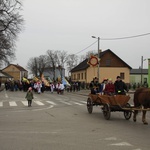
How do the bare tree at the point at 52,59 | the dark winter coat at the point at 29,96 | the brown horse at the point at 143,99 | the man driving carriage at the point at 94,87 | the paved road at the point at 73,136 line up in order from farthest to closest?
the bare tree at the point at 52,59 → the dark winter coat at the point at 29,96 → the man driving carriage at the point at 94,87 → the brown horse at the point at 143,99 → the paved road at the point at 73,136

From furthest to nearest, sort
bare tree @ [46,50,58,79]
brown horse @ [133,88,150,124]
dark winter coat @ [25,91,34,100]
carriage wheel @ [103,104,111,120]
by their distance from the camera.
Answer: bare tree @ [46,50,58,79] < dark winter coat @ [25,91,34,100] < carriage wheel @ [103,104,111,120] < brown horse @ [133,88,150,124]

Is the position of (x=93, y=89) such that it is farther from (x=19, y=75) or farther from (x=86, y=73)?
(x=19, y=75)

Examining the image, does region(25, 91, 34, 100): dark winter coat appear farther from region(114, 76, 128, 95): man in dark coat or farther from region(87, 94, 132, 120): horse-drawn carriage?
region(87, 94, 132, 120): horse-drawn carriage

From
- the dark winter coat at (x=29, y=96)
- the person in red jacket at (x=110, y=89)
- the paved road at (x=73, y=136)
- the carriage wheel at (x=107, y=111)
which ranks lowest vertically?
the paved road at (x=73, y=136)


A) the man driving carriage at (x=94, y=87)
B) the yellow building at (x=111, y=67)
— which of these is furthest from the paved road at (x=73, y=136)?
the yellow building at (x=111, y=67)

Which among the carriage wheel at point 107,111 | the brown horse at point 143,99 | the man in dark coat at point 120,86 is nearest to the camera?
the brown horse at point 143,99

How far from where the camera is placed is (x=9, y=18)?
44281 mm

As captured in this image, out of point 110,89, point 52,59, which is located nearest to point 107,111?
point 110,89

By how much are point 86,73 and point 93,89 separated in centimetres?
5270

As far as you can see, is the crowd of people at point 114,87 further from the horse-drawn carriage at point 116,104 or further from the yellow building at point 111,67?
the yellow building at point 111,67

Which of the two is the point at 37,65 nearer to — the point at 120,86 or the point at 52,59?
the point at 52,59

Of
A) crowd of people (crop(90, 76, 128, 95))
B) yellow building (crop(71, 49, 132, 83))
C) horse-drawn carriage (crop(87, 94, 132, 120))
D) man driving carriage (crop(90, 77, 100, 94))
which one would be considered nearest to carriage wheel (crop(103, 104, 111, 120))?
horse-drawn carriage (crop(87, 94, 132, 120))

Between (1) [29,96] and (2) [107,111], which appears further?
(1) [29,96]

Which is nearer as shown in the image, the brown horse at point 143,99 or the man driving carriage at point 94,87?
the brown horse at point 143,99
